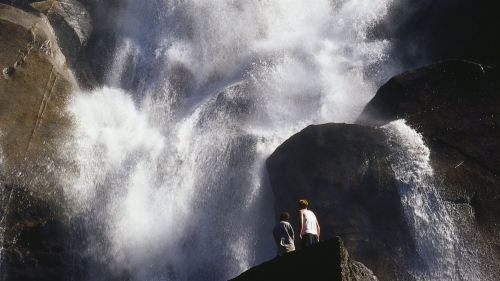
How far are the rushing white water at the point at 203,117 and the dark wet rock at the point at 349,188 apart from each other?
1.06 meters

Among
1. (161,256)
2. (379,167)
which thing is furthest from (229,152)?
(379,167)

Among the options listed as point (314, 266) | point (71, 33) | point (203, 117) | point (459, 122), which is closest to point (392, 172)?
point (459, 122)

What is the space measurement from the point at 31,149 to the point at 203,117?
4.75m

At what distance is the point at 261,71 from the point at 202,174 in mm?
4517

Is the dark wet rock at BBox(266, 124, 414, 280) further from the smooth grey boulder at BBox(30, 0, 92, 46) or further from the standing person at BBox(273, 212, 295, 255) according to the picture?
the smooth grey boulder at BBox(30, 0, 92, 46)

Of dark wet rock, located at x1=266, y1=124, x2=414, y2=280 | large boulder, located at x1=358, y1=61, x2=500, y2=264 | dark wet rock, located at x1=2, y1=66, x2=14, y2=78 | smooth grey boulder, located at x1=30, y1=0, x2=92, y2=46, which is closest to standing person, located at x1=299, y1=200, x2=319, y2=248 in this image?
dark wet rock, located at x1=266, y1=124, x2=414, y2=280

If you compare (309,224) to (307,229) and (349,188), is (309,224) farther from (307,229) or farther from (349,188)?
(349,188)

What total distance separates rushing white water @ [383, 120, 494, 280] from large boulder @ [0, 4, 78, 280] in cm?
823

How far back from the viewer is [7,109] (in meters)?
9.66

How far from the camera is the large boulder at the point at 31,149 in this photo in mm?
8531

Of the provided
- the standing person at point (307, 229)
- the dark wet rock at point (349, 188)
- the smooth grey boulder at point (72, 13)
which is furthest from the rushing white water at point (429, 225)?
the smooth grey boulder at point (72, 13)

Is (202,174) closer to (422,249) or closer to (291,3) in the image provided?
(422,249)

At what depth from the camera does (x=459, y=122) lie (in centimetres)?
861

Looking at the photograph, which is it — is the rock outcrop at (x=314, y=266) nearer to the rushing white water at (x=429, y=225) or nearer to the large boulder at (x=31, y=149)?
the rushing white water at (x=429, y=225)
